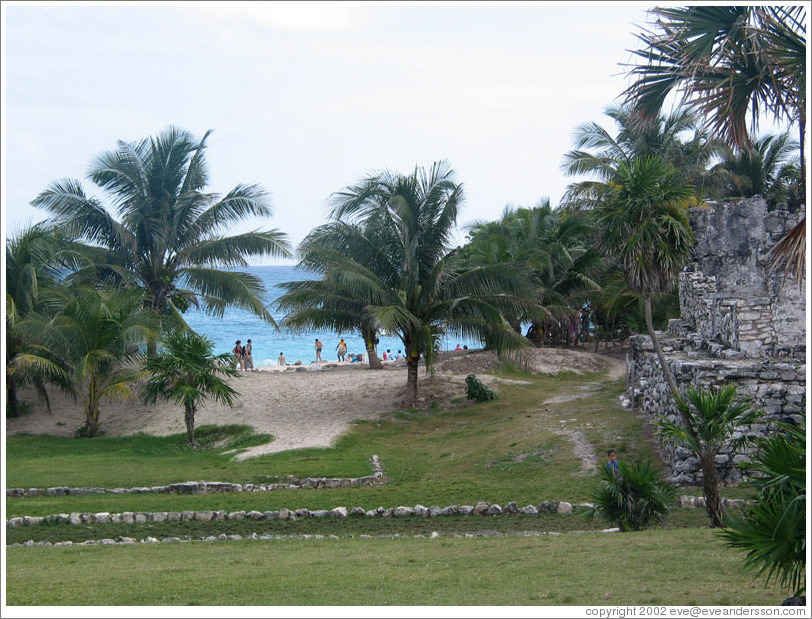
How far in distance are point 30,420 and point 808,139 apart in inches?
865

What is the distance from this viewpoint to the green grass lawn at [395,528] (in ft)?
25.9

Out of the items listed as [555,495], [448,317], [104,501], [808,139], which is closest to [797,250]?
[808,139]

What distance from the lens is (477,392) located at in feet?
78.3

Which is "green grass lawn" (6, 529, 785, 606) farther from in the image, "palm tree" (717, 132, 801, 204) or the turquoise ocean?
the turquoise ocean

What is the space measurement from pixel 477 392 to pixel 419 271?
11.9 ft

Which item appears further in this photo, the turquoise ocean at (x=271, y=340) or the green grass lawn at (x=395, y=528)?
the turquoise ocean at (x=271, y=340)

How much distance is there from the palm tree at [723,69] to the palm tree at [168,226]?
17.5m

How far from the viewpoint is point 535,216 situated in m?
35.4

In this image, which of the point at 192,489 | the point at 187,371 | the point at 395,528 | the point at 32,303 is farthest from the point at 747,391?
the point at 32,303

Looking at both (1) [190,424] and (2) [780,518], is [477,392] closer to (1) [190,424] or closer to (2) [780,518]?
(1) [190,424]

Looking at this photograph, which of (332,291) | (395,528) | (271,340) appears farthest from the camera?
(271,340)

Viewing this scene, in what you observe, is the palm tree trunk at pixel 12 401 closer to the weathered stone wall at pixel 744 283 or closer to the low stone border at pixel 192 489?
the low stone border at pixel 192 489

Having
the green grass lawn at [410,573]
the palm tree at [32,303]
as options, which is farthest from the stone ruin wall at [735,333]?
the palm tree at [32,303]

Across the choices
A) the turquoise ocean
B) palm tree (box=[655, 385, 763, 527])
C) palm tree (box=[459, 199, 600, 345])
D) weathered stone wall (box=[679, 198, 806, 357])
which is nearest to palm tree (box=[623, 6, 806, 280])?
palm tree (box=[655, 385, 763, 527])
